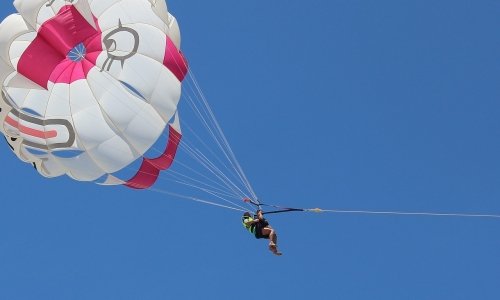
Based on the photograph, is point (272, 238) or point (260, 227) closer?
point (272, 238)

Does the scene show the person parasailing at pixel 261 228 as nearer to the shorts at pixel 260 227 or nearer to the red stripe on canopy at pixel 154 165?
the shorts at pixel 260 227

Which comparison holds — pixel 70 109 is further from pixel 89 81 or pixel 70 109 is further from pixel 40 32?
pixel 40 32

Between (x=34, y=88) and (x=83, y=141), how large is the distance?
162 cm

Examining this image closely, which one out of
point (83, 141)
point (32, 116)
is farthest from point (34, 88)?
point (83, 141)

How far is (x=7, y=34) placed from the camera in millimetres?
14570

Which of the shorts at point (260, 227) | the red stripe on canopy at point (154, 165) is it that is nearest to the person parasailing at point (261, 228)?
the shorts at point (260, 227)

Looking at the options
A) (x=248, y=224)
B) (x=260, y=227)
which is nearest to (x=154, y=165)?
(x=248, y=224)

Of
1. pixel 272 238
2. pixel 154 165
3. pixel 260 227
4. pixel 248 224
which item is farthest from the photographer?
pixel 154 165

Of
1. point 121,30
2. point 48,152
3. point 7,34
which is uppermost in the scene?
point 121,30

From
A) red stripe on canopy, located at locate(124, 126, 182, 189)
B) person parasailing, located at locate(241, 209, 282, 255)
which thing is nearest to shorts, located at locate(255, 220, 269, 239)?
person parasailing, located at locate(241, 209, 282, 255)

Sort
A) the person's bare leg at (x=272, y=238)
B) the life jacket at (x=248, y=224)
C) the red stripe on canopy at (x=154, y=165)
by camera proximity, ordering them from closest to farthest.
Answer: the person's bare leg at (x=272, y=238)
the life jacket at (x=248, y=224)
the red stripe on canopy at (x=154, y=165)

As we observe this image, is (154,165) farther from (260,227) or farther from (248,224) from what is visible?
(260,227)

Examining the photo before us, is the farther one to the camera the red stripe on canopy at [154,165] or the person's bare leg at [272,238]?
the red stripe on canopy at [154,165]

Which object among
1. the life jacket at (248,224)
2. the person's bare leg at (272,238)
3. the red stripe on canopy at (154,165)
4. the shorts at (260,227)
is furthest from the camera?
the red stripe on canopy at (154,165)
